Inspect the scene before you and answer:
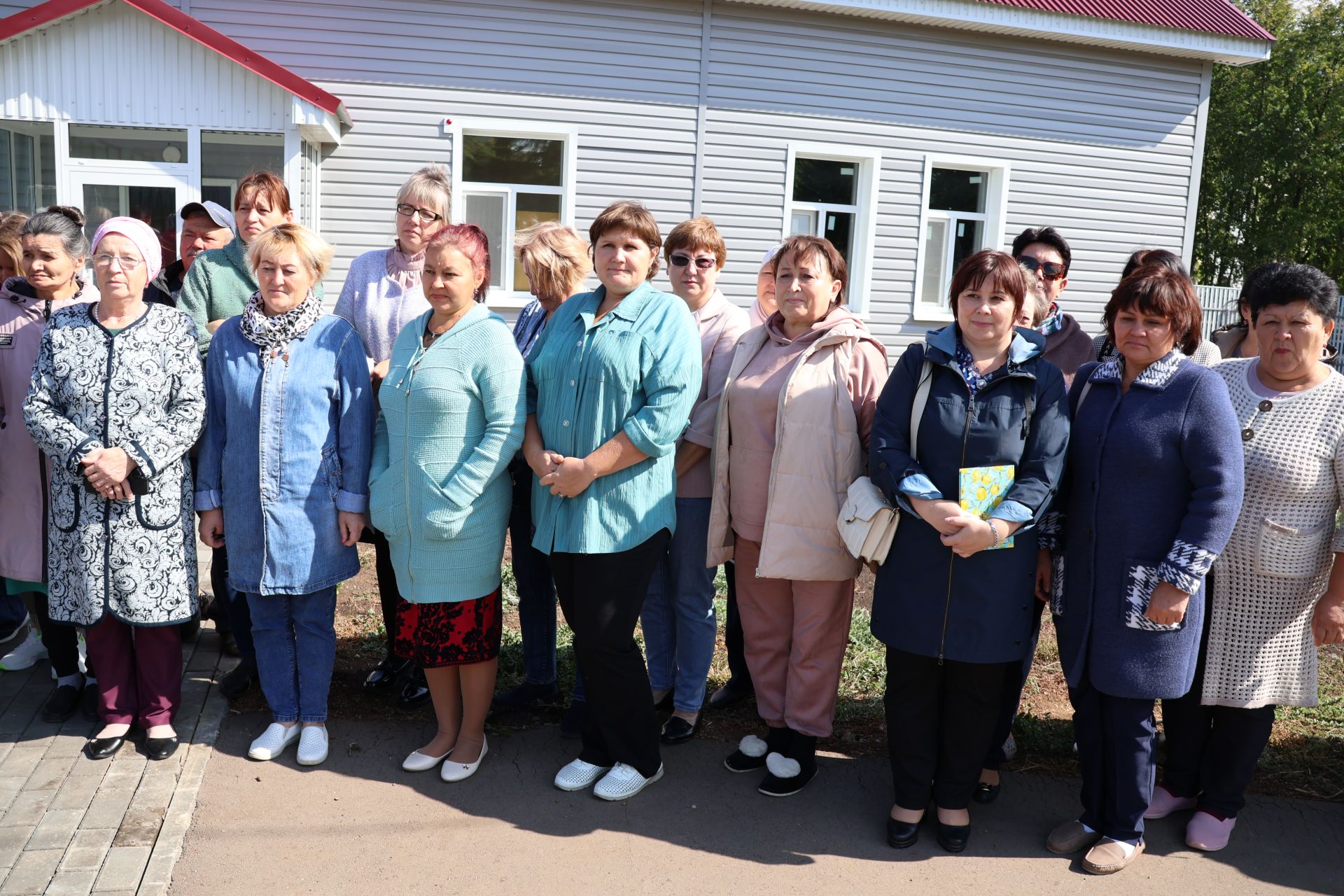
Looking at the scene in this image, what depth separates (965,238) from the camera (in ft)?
39.2

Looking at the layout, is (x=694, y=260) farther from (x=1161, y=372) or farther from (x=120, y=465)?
(x=120, y=465)

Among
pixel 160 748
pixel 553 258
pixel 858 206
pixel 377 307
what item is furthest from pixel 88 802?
pixel 858 206

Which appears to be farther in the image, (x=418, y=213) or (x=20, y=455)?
(x=418, y=213)

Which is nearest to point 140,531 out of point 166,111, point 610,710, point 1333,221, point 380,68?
point 610,710

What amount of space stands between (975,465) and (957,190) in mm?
9510

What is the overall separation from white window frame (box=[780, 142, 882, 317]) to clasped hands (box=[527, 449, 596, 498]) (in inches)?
318

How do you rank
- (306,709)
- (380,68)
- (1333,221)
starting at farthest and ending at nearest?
1. (1333,221)
2. (380,68)
3. (306,709)

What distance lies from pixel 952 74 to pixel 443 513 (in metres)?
9.79

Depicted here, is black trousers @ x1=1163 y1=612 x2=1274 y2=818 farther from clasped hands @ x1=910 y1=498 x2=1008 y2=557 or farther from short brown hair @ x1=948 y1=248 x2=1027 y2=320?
short brown hair @ x1=948 y1=248 x2=1027 y2=320

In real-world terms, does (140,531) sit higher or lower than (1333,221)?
lower

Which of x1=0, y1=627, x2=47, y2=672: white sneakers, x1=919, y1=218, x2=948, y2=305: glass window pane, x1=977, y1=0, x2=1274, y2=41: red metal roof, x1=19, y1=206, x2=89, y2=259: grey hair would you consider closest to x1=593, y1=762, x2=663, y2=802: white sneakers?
x1=0, y1=627, x2=47, y2=672: white sneakers

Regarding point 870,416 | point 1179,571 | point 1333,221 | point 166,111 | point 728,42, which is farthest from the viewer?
point 1333,221

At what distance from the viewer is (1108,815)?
3270 millimetres

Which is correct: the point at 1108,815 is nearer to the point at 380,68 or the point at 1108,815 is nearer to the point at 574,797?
the point at 574,797
